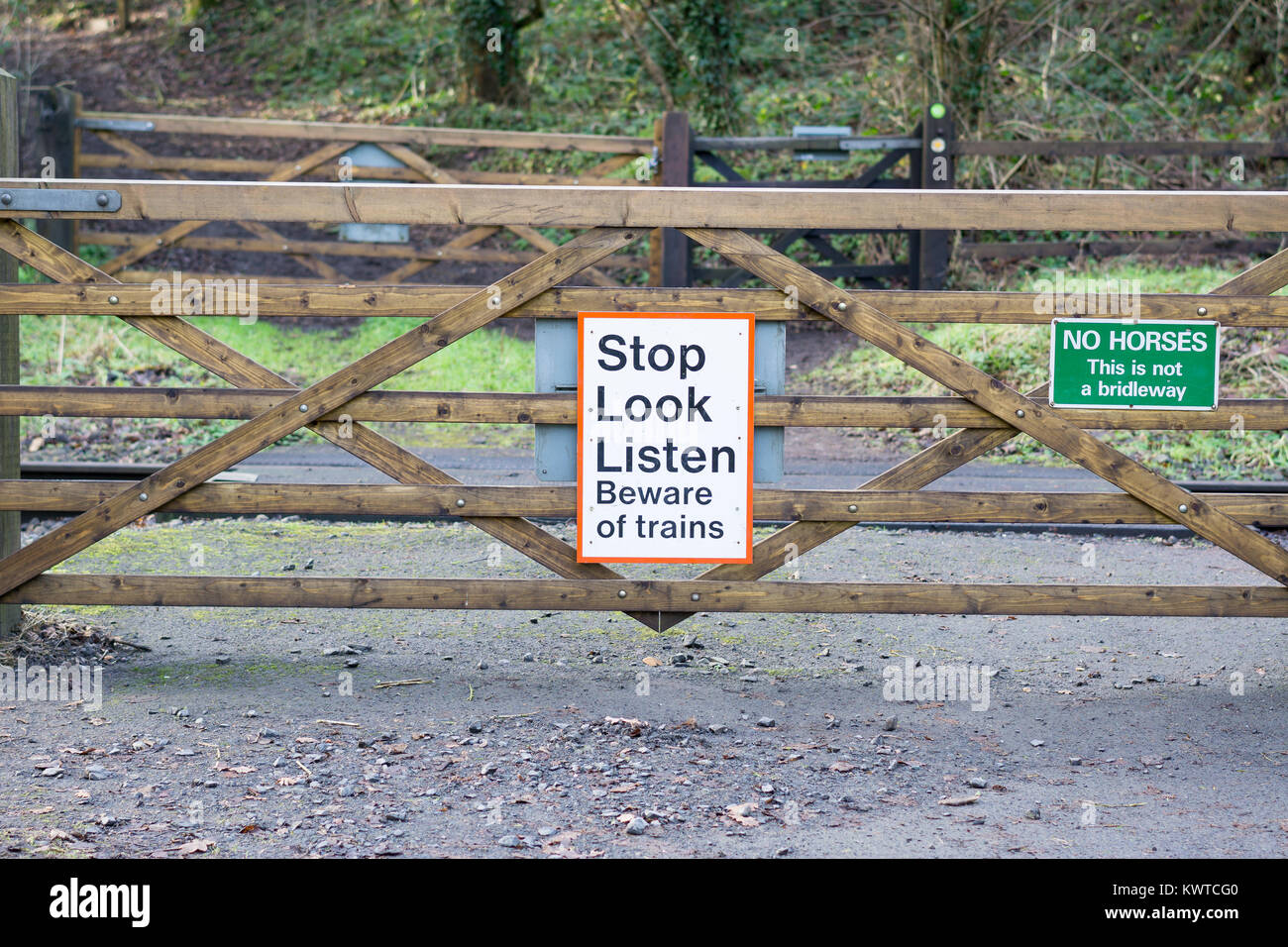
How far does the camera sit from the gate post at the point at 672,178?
14766 millimetres

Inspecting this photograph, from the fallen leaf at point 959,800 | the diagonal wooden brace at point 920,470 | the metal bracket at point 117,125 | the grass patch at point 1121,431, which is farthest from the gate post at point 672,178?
the fallen leaf at point 959,800

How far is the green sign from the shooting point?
525 cm

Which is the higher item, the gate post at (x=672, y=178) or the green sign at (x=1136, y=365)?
the gate post at (x=672, y=178)

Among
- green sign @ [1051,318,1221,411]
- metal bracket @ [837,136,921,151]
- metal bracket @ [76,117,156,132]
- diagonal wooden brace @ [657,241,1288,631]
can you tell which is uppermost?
metal bracket @ [76,117,156,132]

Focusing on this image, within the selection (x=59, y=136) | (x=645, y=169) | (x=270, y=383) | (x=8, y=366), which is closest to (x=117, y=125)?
(x=59, y=136)

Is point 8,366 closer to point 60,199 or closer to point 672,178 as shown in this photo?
point 60,199

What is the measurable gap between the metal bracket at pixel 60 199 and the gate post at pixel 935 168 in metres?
11.1

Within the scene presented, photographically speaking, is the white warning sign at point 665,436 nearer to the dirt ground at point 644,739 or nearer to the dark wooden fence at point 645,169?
the dirt ground at point 644,739

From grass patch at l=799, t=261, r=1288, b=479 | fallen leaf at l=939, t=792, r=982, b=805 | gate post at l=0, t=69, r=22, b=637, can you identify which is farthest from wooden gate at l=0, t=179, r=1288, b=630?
grass patch at l=799, t=261, r=1288, b=479

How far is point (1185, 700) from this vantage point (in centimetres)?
544

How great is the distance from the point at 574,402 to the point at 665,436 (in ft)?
1.35

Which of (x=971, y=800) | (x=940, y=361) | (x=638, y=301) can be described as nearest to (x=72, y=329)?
(x=638, y=301)

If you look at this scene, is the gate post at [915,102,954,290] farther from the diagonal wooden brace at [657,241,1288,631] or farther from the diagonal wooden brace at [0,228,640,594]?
the diagonal wooden brace at [0,228,640,594]

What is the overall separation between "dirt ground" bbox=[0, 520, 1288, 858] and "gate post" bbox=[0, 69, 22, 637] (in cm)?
54
